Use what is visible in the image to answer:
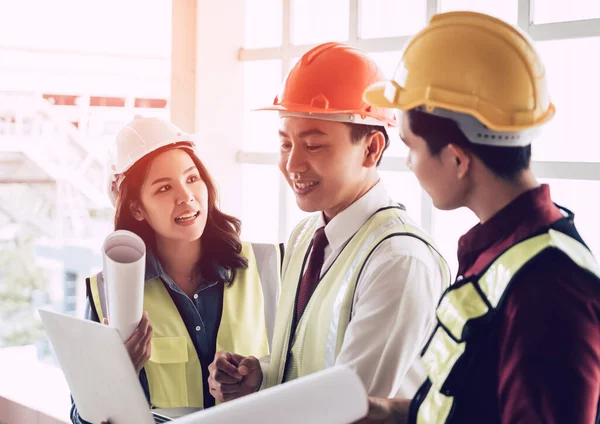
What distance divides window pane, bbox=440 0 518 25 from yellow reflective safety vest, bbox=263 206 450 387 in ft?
2.66

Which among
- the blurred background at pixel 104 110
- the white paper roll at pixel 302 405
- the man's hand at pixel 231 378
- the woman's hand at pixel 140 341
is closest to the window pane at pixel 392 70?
the blurred background at pixel 104 110

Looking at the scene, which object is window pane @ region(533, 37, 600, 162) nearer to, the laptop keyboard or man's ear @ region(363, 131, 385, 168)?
man's ear @ region(363, 131, 385, 168)

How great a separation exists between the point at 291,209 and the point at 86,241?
3.71 feet

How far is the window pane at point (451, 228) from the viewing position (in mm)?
2371

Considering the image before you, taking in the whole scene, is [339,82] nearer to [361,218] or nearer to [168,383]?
[361,218]

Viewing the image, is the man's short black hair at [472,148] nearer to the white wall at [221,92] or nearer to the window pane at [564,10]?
the window pane at [564,10]

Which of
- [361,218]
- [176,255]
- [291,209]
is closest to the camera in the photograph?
[361,218]

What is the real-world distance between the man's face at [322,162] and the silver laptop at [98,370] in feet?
1.95

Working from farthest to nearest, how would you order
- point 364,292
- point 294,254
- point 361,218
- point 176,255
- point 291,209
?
point 291,209, point 176,255, point 294,254, point 361,218, point 364,292

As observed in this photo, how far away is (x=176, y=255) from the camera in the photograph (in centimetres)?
229

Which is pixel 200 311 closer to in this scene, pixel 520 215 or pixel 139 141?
pixel 139 141

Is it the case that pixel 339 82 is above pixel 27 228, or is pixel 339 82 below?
above

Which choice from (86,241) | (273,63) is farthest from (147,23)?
(86,241)

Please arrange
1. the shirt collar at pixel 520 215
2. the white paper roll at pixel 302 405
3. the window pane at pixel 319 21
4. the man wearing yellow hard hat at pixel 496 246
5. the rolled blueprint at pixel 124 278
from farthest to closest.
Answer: the window pane at pixel 319 21, the rolled blueprint at pixel 124 278, the shirt collar at pixel 520 215, the man wearing yellow hard hat at pixel 496 246, the white paper roll at pixel 302 405
